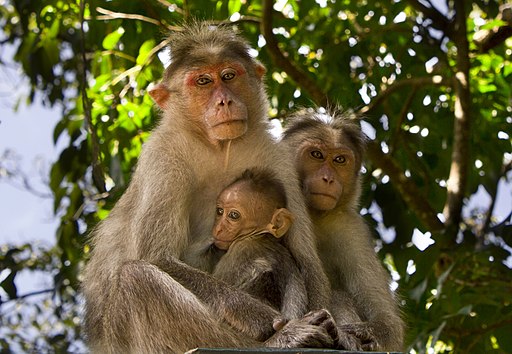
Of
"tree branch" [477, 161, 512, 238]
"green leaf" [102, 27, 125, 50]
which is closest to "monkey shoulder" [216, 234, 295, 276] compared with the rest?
"tree branch" [477, 161, 512, 238]

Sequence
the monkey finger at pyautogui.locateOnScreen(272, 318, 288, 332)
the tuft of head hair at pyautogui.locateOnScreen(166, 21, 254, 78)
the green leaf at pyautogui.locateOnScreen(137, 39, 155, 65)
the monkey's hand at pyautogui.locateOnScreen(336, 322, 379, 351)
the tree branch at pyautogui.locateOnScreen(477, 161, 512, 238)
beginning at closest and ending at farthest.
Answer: the monkey finger at pyautogui.locateOnScreen(272, 318, 288, 332), the monkey's hand at pyautogui.locateOnScreen(336, 322, 379, 351), the tuft of head hair at pyautogui.locateOnScreen(166, 21, 254, 78), the tree branch at pyautogui.locateOnScreen(477, 161, 512, 238), the green leaf at pyautogui.locateOnScreen(137, 39, 155, 65)

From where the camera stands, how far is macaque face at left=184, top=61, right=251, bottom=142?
6984 mm

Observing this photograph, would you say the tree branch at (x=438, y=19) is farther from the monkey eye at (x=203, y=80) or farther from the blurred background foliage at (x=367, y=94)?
the monkey eye at (x=203, y=80)

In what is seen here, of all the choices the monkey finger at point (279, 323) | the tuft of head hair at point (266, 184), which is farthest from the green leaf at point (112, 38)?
the monkey finger at point (279, 323)

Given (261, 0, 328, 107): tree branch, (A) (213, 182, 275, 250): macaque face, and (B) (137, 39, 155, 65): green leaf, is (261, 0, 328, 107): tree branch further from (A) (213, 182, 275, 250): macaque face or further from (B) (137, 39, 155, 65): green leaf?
(A) (213, 182, 275, 250): macaque face

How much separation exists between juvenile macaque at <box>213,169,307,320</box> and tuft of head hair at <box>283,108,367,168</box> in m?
1.08

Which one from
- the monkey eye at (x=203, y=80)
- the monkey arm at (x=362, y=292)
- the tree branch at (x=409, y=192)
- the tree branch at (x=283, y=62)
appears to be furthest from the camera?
the tree branch at (x=409, y=192)

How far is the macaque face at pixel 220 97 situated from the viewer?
6.98m

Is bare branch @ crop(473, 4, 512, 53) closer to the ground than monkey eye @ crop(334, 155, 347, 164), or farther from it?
farther from it

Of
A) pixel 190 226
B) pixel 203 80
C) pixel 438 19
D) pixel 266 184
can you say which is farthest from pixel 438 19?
pixel 190 226

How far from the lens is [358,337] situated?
6680 millimetres

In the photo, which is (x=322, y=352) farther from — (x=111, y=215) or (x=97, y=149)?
(x=97, y=149)

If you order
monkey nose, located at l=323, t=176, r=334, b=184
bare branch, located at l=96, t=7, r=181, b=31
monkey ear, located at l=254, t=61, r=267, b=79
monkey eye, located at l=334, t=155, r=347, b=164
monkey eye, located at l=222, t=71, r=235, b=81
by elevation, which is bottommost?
monkey nose, located at l=323, t=176, r=334, b=184

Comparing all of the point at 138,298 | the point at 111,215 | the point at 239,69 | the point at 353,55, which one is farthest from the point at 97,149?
the point at 353,55
